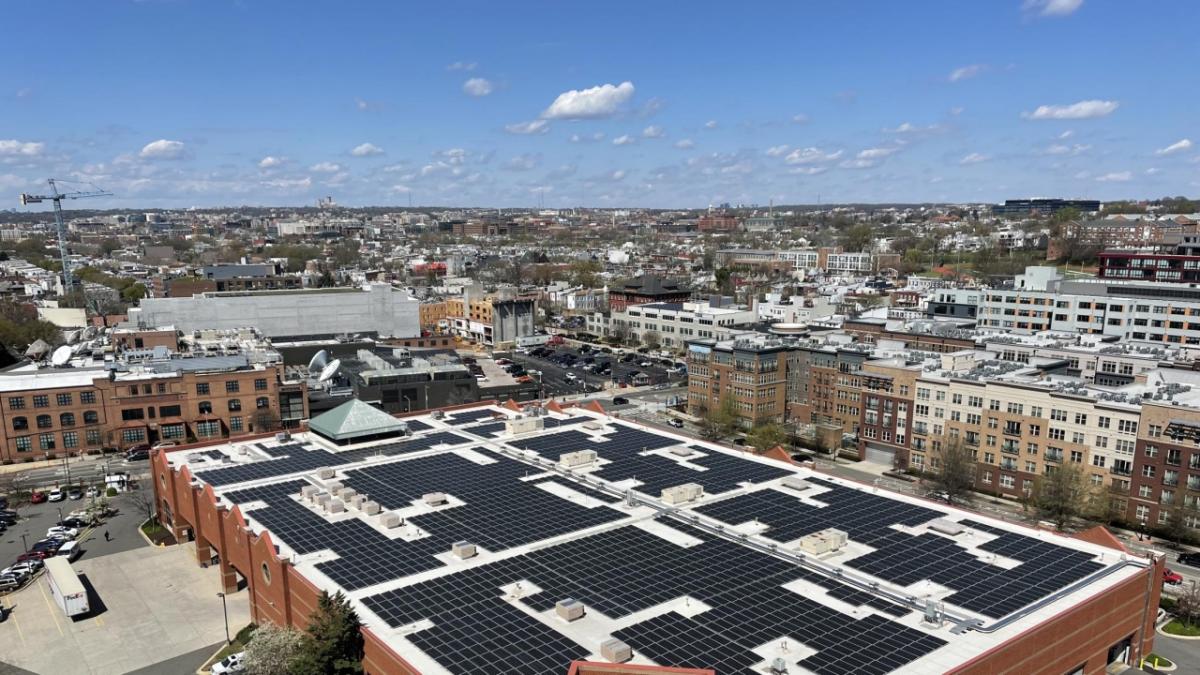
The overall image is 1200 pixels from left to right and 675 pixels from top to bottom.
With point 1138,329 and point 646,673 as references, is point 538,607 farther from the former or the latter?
point 1138,329

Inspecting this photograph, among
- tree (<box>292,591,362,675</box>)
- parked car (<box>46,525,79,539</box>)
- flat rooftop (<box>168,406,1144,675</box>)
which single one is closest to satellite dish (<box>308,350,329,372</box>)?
parked car (<box>46,525,79,539</box>)

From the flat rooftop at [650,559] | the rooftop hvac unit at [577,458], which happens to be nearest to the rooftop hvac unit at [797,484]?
the flat rooftop at [650,559]

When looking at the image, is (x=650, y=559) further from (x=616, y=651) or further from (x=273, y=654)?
(x=273, y=654)

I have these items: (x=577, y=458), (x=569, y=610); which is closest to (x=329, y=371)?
(x=577, y=458)

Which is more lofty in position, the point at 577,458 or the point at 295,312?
the point at 295,312

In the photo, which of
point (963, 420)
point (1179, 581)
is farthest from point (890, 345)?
point (1179, 581)

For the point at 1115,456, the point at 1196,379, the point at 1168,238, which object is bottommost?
the point at 1115,456
